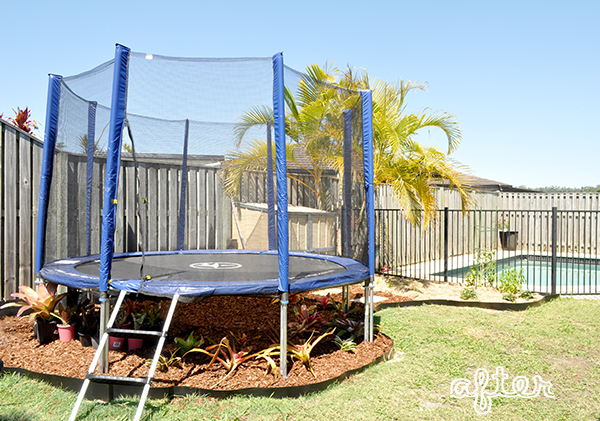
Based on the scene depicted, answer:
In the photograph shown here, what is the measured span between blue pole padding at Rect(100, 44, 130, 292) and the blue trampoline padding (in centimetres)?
21

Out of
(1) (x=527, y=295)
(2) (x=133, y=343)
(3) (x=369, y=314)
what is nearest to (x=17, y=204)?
(2) (x=133, y=343)

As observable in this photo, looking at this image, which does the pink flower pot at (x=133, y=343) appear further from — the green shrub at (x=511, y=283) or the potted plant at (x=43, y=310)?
the green shrub at (x=511, y=283)

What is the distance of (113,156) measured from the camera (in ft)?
8.14

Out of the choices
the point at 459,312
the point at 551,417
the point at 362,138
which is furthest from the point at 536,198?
the point at 551,417

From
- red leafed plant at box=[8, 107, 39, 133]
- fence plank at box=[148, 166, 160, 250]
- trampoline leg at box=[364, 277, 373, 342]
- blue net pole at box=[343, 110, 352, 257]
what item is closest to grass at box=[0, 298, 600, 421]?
trampoline leg at box=[364, 277, 373, 342]

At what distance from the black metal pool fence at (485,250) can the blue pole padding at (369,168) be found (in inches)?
102

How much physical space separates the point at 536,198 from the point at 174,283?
11.2m

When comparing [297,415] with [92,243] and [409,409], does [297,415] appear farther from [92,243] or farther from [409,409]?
[92,243]

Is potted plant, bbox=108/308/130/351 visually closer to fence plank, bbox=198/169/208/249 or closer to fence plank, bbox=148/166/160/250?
fence plank, bbox=148/166/160/250

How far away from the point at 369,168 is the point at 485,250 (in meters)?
3.38

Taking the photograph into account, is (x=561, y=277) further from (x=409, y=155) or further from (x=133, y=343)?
(x=133, y=343)

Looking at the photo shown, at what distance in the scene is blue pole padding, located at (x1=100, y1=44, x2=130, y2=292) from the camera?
97.1 inches

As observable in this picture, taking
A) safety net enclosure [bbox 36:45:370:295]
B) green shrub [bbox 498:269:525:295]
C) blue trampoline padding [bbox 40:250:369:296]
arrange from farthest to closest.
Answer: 1. green shrub [bbox 498:269:525:295]
2. safety net enclosure [bbox 36:45:370:295]
3. blue trampoline padding [bbox 40:250:369:296]

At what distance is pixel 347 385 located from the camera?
248 centimetres
